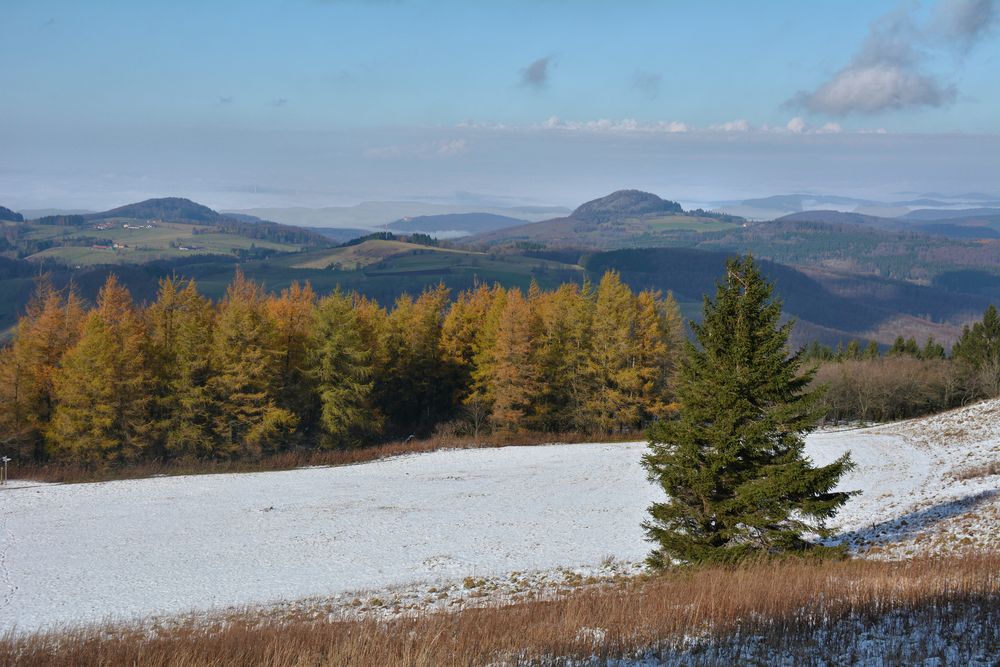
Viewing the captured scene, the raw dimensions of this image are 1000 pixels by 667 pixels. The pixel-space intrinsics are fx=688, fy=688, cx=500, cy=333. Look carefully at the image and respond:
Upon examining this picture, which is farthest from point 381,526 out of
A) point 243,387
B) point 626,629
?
point 243,387

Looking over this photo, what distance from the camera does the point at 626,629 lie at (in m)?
8.30

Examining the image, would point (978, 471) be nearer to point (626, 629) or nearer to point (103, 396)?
point (626, 629)

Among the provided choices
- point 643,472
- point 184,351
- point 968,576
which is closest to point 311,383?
point 184,351

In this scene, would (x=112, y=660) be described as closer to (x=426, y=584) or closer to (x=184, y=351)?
(x=426, y=584)

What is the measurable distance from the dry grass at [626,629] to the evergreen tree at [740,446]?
2782mm

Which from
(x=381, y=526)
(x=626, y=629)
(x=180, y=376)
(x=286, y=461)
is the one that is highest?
(x=626, y=629)

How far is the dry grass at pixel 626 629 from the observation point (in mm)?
7473

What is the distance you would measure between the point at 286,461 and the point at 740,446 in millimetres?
36090

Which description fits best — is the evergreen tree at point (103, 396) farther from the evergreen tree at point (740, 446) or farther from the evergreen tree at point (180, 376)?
the evergreen tree at point (740, 446)

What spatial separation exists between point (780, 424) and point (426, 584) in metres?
11.1

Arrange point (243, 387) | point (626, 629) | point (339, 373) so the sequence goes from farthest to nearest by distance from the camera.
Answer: point (339, 373), point (243, 387), point (626, 629)

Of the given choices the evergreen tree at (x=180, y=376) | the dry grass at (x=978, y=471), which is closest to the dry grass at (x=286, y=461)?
the evergreen tree at (x=180, y=376)

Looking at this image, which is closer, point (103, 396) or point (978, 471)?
point (978, 471)

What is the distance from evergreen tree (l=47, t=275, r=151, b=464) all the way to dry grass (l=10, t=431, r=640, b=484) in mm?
1268
